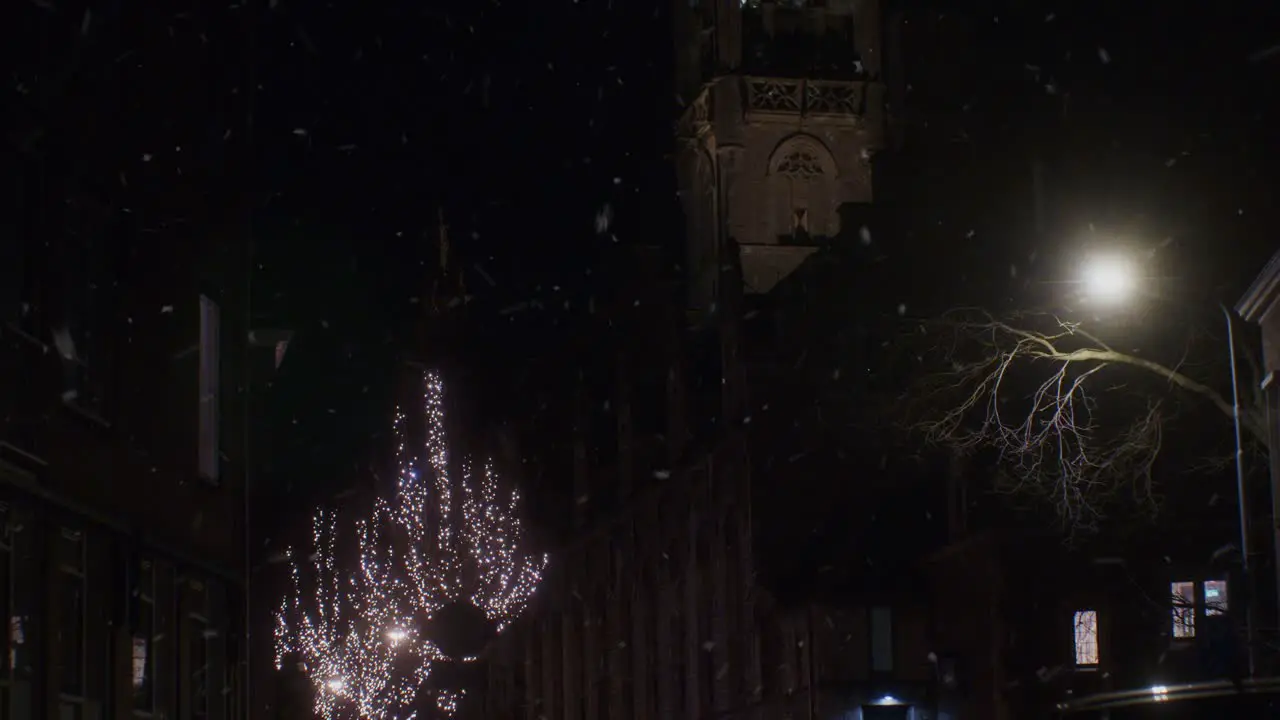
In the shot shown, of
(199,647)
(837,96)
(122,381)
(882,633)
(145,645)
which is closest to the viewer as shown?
(122,381)

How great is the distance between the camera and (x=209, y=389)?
24.0m

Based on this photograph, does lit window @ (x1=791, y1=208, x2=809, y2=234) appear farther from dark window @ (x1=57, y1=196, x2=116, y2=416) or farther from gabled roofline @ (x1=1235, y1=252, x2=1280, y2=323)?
dark window @ (x1=57, y1=196, x2=116, y2=416)

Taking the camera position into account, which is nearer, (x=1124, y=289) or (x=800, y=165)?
(x=1124, y=289)

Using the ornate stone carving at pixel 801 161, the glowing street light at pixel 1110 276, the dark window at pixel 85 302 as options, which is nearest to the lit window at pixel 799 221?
the ornate stone carving at pixel 801 161

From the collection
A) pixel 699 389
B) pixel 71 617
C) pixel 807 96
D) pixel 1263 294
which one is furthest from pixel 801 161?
pixel 71 617

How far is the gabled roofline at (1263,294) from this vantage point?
78.1 feet

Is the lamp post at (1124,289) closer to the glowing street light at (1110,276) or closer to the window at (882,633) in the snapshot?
the glowing street light at (1110,276)

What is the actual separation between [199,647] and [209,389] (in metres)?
3.22

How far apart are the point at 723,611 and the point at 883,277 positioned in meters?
10.2

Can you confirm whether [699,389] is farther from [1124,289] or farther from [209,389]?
[1124,289]

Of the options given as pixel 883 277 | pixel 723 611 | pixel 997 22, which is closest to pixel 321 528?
pixel 723 611

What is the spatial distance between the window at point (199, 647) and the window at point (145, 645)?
1.70 meters

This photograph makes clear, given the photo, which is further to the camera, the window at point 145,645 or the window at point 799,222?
the window at point 799,222

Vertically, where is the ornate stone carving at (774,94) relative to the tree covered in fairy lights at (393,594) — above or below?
above
